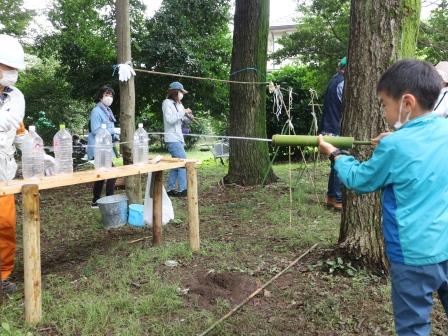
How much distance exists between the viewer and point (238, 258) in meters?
3.95

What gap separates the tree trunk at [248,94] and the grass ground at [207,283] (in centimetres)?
184

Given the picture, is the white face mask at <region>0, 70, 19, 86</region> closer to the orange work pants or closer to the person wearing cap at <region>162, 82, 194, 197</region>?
the orange work pants

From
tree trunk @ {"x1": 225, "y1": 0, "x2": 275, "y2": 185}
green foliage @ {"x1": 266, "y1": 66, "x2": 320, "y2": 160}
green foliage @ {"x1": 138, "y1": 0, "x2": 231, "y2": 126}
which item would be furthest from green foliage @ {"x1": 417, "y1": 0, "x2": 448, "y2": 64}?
green foliage @ {"x1": 138, "y1": 0, "x2": 231, "y2": 126}

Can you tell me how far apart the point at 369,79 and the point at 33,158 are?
8.19 feet

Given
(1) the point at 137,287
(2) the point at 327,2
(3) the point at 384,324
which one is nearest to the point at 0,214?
(1) the point at 137,287

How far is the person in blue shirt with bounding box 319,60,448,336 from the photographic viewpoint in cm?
183

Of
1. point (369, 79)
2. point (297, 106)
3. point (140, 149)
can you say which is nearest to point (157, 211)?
point (140, 149)

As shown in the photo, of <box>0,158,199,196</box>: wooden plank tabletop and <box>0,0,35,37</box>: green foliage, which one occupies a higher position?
<box>0,0,35,37</box>: green foliage

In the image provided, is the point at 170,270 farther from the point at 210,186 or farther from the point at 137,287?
the point at 210,186

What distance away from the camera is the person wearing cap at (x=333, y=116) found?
552cm

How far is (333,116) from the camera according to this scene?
222 inches

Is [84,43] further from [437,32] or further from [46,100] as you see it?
[437,32]

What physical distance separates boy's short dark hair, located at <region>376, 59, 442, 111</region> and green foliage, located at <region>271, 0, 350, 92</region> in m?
9.52

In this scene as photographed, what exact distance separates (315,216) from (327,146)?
10.4ft
